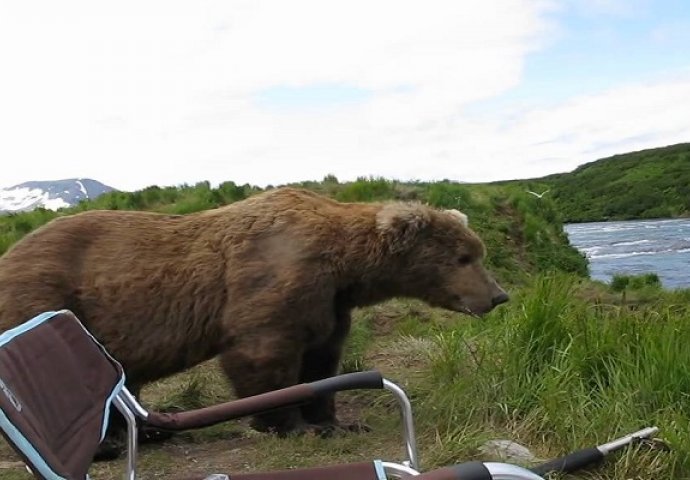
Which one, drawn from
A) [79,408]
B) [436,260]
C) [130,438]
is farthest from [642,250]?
[79,408]

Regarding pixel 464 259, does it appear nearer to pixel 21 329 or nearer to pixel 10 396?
pixel 21 329

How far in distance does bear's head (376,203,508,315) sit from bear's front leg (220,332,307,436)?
0.82m

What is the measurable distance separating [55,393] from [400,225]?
2768mm

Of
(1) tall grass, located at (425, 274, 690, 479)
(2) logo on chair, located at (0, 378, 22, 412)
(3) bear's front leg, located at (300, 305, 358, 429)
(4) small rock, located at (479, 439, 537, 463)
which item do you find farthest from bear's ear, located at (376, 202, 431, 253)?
(2) logo on chair, located at (0, 378, 22, 412)

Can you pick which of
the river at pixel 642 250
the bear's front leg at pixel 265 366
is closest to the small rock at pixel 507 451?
the bear's front leg at pixel 265 366

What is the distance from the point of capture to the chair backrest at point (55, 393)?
6.82 ft

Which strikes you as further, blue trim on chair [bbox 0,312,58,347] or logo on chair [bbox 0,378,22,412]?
blue trim on chair [bbox 0,312,58,347]

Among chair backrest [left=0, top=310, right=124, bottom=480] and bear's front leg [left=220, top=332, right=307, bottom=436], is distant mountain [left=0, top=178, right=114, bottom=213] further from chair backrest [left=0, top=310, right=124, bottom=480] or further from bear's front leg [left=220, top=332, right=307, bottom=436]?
chair backrest [left=0, top=310, right=124, bottom=480]

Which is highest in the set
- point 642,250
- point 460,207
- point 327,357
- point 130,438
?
point 460,207

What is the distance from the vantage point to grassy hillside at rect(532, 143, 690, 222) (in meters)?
40.6

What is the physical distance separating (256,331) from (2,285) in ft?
4.38

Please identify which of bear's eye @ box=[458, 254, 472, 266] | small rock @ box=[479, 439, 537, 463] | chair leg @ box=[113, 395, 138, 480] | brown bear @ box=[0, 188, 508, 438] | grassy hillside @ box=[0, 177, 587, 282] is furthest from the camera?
grassy hillside @ box=[0, 177, 587, 282]

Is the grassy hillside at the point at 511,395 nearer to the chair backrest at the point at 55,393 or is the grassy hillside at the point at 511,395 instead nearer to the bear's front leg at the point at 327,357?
the bear's front leg at the point at 327,357

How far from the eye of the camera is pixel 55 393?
2.53m
